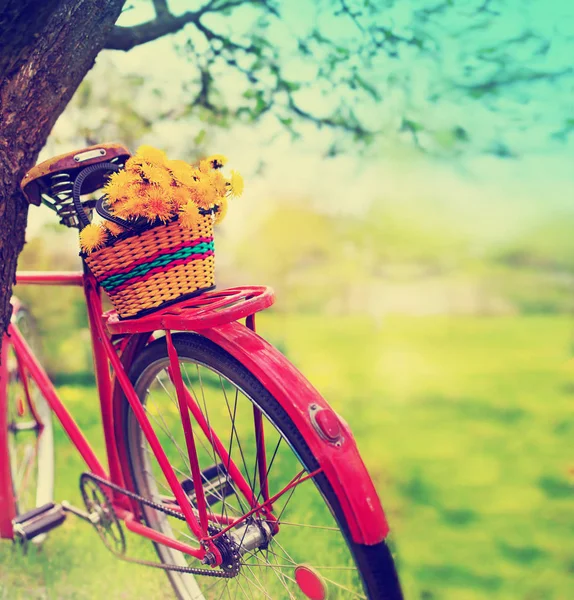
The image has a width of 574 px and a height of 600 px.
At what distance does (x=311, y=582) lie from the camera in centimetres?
115

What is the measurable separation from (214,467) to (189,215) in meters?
0.60

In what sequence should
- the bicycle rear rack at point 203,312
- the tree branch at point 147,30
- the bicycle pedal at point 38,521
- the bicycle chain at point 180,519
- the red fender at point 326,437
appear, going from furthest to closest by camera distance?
the tree branch at point 147,30 → the bicycle pedal at point 38,521 → the bicycle chain at point 180,519 → the bicycle rear rack at point 203,312 → the red fender at point 326,437

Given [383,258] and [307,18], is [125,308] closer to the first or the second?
[307,18]

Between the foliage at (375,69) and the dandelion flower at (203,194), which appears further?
the foliage at (375,69)

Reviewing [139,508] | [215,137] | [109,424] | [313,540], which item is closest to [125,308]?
[109,424]

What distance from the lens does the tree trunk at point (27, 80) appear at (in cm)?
139

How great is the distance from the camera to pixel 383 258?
8.27 feet

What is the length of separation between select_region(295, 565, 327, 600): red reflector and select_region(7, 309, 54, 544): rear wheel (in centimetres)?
104

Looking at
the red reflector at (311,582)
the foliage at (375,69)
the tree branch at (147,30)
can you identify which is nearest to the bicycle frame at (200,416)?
the red reflector at (311,582)

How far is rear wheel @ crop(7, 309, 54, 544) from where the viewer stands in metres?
1.94

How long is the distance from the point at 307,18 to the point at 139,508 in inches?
57.9

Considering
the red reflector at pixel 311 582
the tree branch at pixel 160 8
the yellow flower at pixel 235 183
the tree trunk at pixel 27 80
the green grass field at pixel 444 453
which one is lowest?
the green grass field at pixel 444 453

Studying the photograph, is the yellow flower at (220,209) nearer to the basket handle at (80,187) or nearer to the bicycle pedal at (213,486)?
the basket handle at (80,187)

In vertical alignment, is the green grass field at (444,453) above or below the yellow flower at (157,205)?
below
